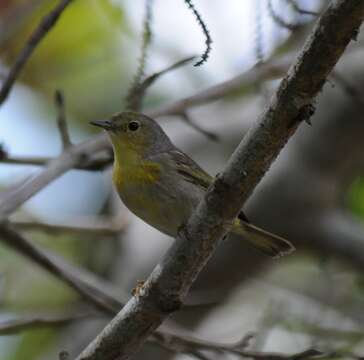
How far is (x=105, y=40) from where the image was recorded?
23.2 ft

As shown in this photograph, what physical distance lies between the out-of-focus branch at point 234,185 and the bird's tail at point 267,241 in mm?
1583

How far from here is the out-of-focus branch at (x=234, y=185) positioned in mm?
2176

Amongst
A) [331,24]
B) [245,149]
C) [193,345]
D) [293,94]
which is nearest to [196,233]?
[245,149]

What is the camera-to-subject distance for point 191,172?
4160mm

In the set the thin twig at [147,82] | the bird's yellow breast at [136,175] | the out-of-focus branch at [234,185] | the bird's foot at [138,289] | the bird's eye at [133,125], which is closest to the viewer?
the out-of-focus branch at [234,185]

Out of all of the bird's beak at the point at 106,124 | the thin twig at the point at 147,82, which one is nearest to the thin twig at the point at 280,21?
the thin twig at the point at 147,82

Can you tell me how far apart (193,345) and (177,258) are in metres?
0.93

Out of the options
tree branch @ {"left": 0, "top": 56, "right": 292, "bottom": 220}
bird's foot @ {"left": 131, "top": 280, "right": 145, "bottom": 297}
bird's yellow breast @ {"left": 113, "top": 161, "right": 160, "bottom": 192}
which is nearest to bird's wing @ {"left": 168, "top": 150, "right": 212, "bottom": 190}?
bird's yellow breast @ {"left": 113, "top": 161, "right": 160, "bottom": 192}

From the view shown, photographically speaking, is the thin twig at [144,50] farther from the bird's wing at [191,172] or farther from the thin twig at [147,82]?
the bird's wing at [191,172]

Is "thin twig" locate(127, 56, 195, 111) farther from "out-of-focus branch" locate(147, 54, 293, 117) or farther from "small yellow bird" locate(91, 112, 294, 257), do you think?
"small yellow bird" locate(91, 112, 294, 257)

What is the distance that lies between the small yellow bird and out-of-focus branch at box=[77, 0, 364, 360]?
1.08 meters

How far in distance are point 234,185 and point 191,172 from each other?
1.69 m

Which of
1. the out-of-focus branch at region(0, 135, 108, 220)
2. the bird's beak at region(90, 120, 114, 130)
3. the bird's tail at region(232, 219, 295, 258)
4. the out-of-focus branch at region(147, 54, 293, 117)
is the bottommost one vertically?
the out-of-focus branch at region(0, 135, 108, 220)

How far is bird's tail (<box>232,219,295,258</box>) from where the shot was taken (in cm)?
433
